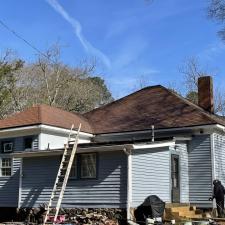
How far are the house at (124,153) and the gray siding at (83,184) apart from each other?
0.14ft

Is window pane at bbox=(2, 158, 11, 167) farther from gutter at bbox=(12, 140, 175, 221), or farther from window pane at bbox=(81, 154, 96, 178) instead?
window pane at bbox=(81, 154, 96, 178)

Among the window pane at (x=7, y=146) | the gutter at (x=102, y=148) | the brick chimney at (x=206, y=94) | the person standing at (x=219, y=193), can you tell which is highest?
the brick chimney at (x=206, y=94)

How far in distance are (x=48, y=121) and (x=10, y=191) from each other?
4165 millimetres

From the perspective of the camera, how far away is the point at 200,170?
80.4 feet

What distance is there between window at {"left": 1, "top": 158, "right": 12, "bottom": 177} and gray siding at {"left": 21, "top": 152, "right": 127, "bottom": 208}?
7.46 feet

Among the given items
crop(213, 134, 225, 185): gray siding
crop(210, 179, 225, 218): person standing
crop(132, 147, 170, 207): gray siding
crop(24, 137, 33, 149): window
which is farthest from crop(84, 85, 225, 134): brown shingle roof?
crop(24, 137, 33, 149): window

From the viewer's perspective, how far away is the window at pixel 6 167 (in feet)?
83.6

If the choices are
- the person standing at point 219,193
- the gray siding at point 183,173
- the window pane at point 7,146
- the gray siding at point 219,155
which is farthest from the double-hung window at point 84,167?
the gray siding at point 219,155

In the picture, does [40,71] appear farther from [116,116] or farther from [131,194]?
[131,194]

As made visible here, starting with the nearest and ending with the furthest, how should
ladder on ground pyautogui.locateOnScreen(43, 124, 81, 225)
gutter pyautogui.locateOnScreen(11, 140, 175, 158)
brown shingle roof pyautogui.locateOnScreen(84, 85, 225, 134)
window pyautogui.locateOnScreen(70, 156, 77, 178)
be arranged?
gutter pyautogui.locateOnScreen(11, 140, 175, 158)
ladder on ground pyautogui.locateOnScreen(43, 124, 81, 225)
window pyautogui.locateOnScreen(70, 156, 77, 178)
brown shingle roof pyautogui.locateOnScreen(84, 85, 225, 134)

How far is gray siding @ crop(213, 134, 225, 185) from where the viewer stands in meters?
24.5

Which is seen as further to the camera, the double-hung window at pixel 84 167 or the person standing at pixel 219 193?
the person standing at pixel 219 193

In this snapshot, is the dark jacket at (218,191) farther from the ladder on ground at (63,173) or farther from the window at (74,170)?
the ladder on ground at (63,173)

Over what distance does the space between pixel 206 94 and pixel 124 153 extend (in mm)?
10090
